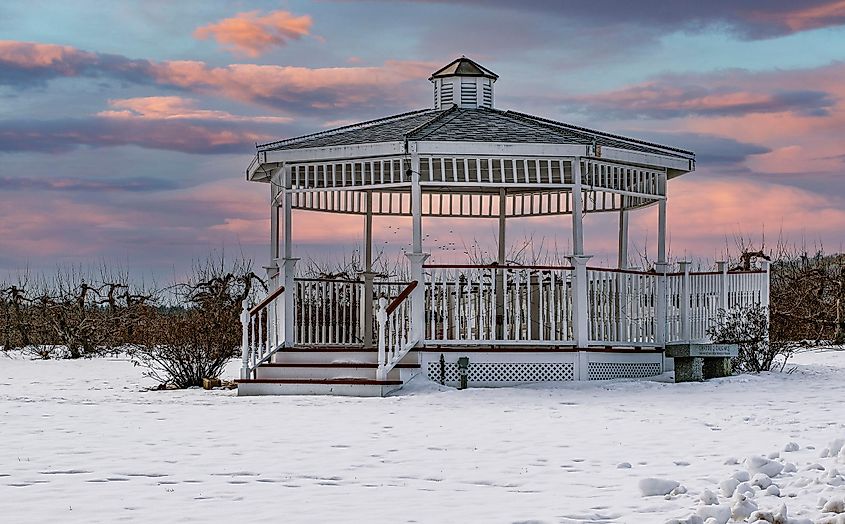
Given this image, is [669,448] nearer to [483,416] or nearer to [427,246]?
[483,416]

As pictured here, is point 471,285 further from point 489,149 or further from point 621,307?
point 621,307

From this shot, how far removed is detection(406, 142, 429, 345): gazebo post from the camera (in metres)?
14.3

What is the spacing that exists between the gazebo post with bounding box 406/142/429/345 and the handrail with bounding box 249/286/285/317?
7.20 ft

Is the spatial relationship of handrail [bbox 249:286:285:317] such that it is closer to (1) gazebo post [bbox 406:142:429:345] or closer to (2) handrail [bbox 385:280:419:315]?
(2) handrail [bbox 385:280:419:315]

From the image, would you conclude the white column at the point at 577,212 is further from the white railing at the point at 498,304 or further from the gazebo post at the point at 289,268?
the gazebo post at the point at 289,268

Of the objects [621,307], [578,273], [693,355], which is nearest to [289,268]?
[578,273]

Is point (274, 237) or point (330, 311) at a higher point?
point (274, 237)

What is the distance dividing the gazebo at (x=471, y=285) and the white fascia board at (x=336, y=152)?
20 millimetres

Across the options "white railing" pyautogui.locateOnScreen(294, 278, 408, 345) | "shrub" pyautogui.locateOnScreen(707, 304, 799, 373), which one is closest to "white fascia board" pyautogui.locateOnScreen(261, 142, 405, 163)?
"white railing" pyautogui.locateOnScreen(294, 278, 408, 345)

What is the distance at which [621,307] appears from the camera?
1530 cm

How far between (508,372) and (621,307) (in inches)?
76.6

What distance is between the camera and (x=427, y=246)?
20906 millimetres

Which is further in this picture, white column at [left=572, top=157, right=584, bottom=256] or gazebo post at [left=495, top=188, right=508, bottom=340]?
gazebo post at [left=495, top=188, right=508, bottom=340]

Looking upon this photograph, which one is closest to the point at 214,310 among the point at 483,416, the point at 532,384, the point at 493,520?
the point at 532,384
